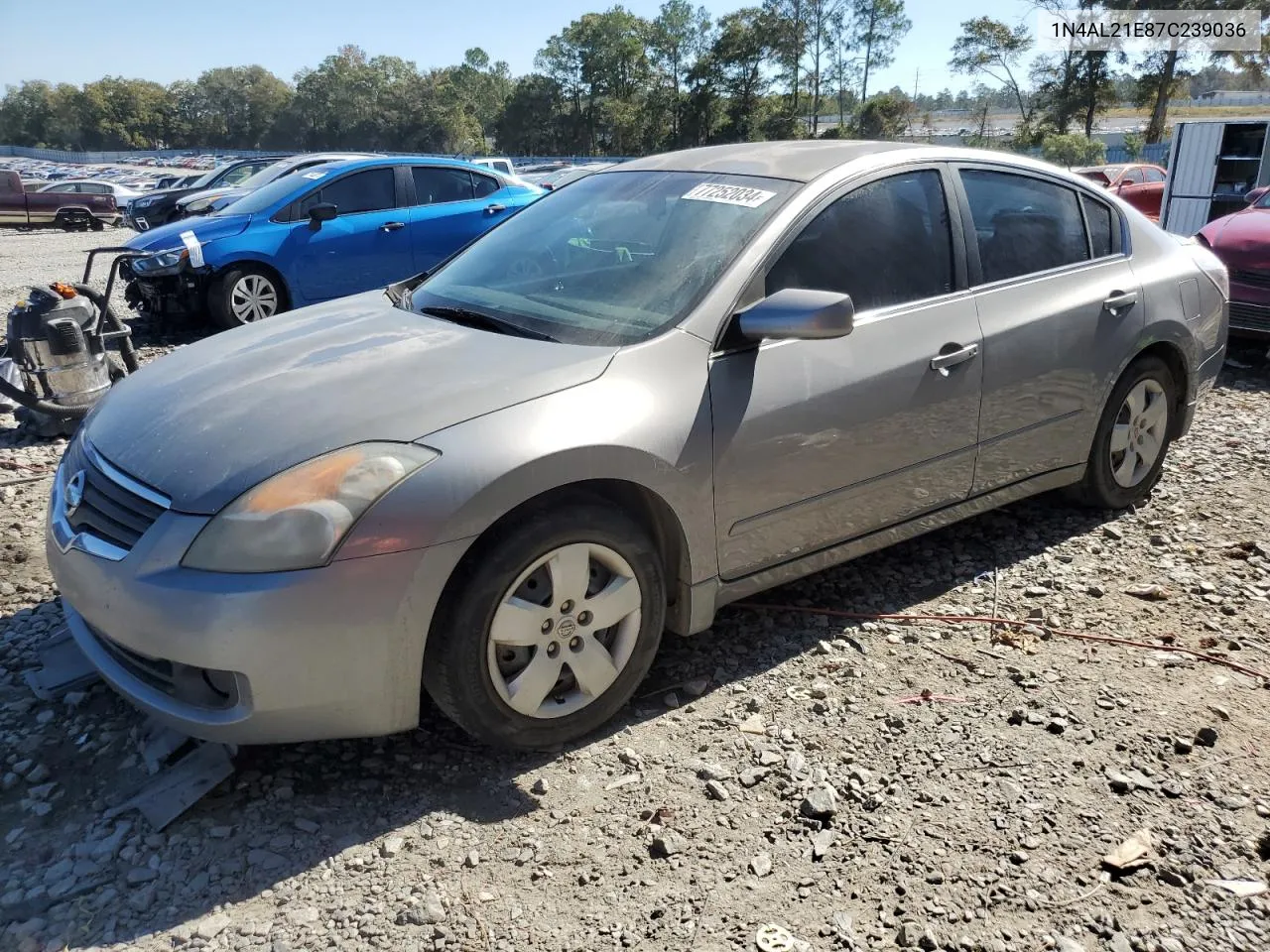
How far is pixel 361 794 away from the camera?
8.59 ft

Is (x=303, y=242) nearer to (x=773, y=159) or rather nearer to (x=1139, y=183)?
(x=773, y=159)

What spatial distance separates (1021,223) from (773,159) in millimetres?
1118

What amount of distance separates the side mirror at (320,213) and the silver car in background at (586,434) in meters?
5.36

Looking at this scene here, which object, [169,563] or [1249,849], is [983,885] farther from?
[169,563]

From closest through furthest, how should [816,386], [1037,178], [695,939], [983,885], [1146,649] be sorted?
[695,939], [983,885], [816,386], [1146,649], [1037,178]

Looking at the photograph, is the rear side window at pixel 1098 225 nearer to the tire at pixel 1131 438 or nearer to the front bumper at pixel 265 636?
the tire at pixel 1131 438

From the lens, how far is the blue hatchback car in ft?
28.0

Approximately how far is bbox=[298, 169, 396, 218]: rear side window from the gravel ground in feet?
20.4

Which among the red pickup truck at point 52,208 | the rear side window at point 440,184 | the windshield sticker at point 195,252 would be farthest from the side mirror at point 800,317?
the red pickup truck at point 52,208

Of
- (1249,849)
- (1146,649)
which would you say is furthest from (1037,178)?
(1249,849)

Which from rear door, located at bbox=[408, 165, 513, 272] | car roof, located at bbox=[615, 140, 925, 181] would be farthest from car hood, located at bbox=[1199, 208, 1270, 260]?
rear door, located at bbox=[408, 165, 513, 272]

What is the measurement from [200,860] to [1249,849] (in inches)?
103

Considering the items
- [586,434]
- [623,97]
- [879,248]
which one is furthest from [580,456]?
[623,97]

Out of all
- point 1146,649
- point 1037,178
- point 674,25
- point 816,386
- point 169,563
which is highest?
point 674,25
